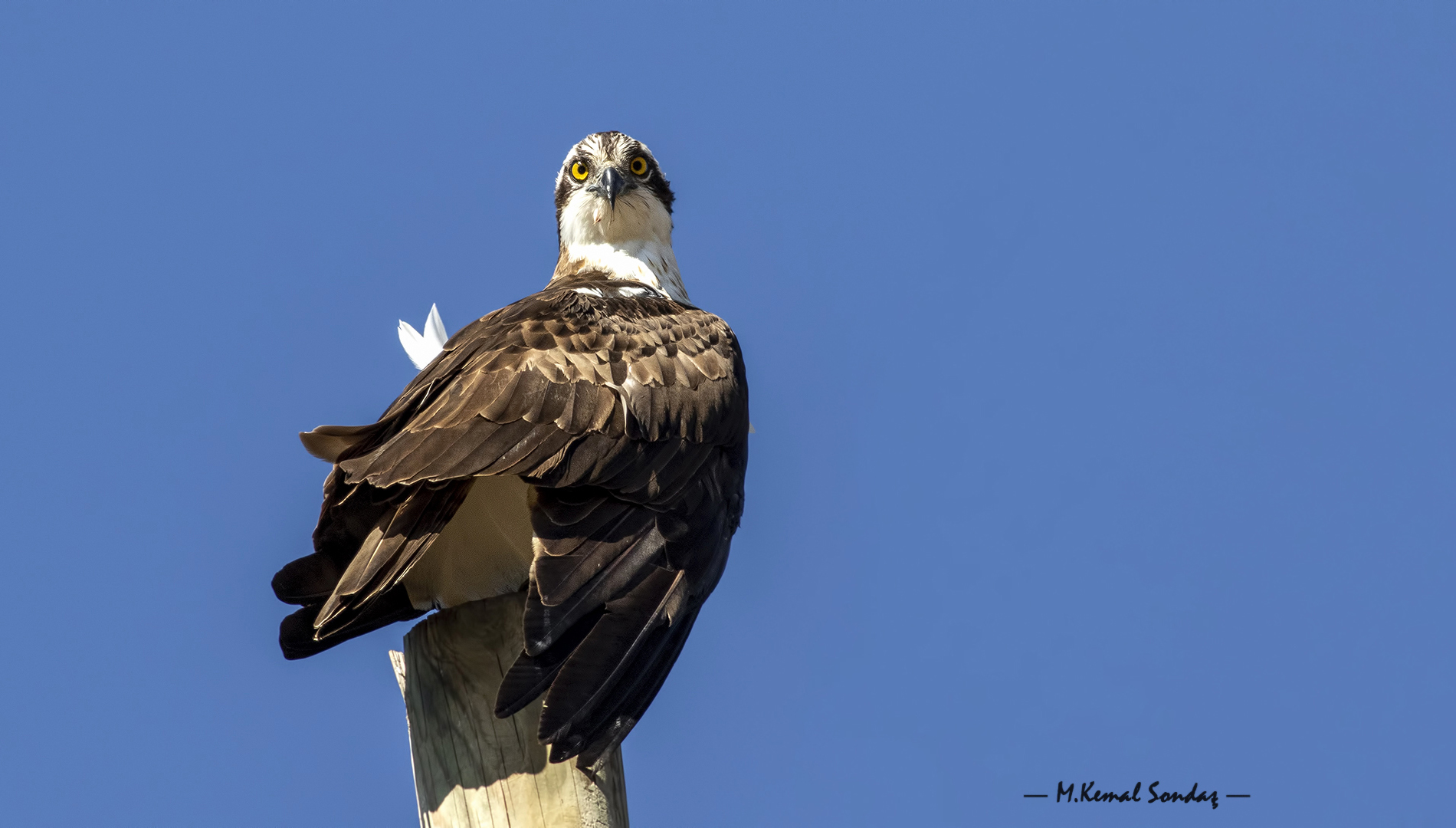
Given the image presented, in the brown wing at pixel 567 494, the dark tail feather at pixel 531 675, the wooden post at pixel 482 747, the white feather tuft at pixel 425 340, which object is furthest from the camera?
the white feather tuft at pixel 425 340

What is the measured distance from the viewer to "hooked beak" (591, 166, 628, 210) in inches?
324

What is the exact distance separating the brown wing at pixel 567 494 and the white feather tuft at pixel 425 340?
4.13ft

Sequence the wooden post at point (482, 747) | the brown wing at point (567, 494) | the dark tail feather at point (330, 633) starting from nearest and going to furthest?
the wooden post at point (482, 747) → the brown wing at point (567, 494) → the dark tail feather at point (330, 633)

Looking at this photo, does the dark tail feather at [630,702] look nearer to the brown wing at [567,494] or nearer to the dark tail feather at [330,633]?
the brown wing at [567,494]

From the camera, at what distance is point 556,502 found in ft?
Result: 18.1

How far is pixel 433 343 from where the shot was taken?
769 cm

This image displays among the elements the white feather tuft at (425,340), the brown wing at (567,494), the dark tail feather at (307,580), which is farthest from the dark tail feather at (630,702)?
the white feather tuft at (425,340)

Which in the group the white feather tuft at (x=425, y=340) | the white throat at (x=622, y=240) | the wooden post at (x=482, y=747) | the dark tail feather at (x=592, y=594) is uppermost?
the white throat at (x=622, y=240)

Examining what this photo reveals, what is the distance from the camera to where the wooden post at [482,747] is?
16.0 feet

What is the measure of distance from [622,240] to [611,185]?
368mm

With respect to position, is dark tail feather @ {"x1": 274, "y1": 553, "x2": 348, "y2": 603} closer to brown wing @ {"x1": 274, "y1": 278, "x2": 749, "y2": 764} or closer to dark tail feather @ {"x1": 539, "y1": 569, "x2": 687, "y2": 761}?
brown wing @ {"x1": 274, "y1": 278, "x2": 749, "y2": 764}

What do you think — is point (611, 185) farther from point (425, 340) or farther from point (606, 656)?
point (606, 656)

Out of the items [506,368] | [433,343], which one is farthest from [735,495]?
[433,343]

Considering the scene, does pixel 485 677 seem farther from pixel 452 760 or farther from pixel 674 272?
pixel 674 272
